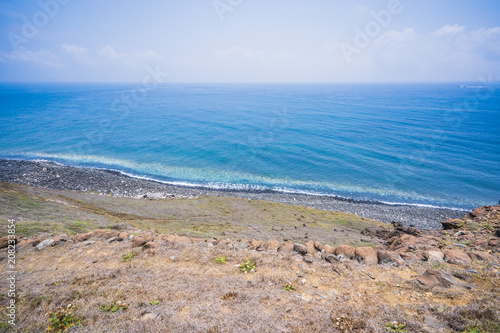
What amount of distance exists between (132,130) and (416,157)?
75048 mm

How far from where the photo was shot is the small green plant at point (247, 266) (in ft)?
28.7

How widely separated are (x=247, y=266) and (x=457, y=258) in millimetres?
9456

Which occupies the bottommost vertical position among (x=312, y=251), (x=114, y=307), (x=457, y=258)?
(x=312, y=251)

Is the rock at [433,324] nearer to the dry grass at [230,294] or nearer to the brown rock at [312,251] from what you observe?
the dry grass at [230,294]

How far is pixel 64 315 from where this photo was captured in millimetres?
6098

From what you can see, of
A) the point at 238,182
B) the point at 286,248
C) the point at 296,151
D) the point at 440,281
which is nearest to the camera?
the point at 440,281

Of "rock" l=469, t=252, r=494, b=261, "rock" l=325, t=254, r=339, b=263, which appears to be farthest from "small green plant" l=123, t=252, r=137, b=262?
"rock" l=469, t=252, r=494, b=261

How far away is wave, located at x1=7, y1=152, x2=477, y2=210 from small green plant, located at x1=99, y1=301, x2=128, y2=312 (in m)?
28.8

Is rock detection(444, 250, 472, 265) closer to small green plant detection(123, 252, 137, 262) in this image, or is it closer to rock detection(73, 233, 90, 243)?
small green plant detection(123, 252, 137, 262)

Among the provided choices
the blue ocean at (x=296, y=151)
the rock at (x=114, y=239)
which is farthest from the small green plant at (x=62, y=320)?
the blue ocean at (x=296, y=151)

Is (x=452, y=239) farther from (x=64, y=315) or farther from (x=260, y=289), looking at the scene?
(x=64, y=315)

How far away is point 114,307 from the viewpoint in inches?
250

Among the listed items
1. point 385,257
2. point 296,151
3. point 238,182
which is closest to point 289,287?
point 385,257

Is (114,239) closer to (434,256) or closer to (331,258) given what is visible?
(331,258)
